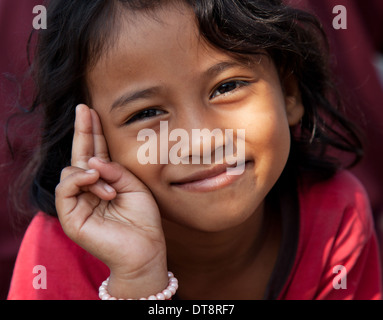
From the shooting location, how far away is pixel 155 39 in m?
1.15

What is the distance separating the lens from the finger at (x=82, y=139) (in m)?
1.28

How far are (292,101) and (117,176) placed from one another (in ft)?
1.65

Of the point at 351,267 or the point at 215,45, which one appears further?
the point at 351,267

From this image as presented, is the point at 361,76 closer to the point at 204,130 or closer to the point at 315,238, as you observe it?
the point at 315,238

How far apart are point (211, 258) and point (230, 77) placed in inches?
20.9

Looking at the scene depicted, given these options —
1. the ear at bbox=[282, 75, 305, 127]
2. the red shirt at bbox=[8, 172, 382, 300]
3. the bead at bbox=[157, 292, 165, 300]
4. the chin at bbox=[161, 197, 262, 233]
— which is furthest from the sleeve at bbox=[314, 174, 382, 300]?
the bead at bbox=[157, 292, 165, 300]

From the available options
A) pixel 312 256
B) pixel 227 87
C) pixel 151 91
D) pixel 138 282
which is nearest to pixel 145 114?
pixel 151 91

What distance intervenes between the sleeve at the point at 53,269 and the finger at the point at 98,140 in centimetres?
26

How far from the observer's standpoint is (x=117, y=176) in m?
1.28

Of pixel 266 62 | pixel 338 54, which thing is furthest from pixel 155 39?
pixel 338 54

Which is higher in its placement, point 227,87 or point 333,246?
point 227,87

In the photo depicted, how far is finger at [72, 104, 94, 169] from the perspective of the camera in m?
1.28

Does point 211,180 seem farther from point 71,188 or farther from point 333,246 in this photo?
point 333,246
